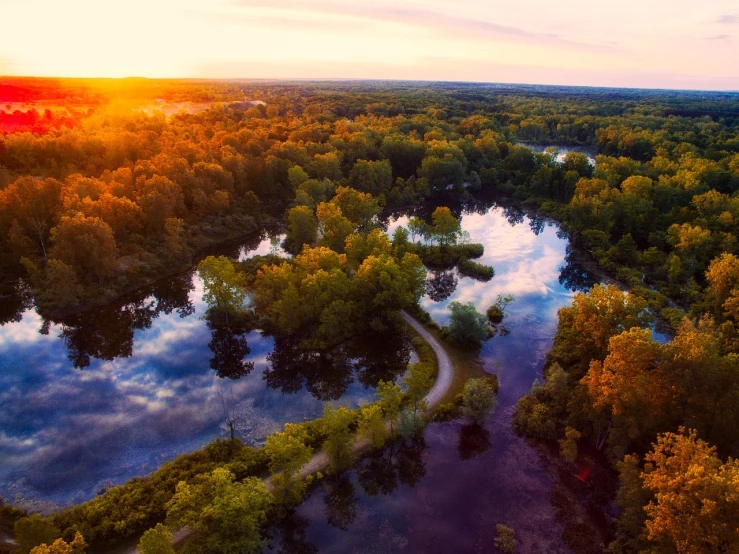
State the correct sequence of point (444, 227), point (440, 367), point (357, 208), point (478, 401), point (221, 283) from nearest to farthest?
point (478, 401), point (440, 367), point (221, 283), point (444, 227), point (357, 208)

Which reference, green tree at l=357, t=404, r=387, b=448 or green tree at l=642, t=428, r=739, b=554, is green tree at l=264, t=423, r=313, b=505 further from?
green tree at l=642, t=428, r=739, b=554

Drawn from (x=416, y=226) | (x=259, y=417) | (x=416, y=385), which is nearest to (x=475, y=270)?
(x=416, y=226)

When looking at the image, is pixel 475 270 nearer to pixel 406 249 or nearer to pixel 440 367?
pixel 406 249

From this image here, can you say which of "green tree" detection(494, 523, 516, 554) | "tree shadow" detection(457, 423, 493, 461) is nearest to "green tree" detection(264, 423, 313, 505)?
"green tree" detection(494, 523, 516, 554)

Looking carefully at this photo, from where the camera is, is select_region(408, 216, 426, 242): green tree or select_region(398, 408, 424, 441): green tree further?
select_region(408, 216, 426, 242): green tree

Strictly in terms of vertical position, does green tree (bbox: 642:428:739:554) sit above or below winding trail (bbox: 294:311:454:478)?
above

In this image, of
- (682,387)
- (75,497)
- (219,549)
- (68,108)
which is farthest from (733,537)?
(68,108)

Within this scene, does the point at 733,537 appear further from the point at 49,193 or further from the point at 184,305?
the point at 49,193
